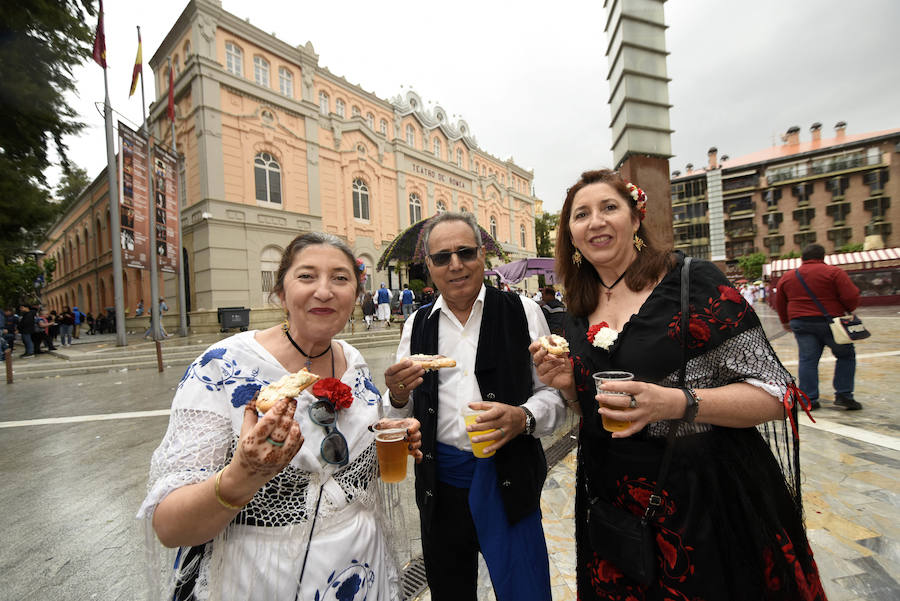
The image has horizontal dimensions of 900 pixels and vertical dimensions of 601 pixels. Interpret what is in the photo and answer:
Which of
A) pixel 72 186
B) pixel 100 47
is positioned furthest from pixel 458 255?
pixel 72 186

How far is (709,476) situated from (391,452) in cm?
126

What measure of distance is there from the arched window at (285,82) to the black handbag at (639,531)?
22619 millimetres

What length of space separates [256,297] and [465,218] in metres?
17.7

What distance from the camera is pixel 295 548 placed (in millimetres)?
1369

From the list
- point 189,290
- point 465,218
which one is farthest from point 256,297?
point 465,218

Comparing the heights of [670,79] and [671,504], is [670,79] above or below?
→ above

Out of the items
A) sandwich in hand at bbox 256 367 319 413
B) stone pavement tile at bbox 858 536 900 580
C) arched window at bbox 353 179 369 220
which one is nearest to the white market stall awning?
arched window at bbox 353 179 369 220

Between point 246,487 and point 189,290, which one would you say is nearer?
point 246,487

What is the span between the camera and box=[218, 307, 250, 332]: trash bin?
15.6 metres

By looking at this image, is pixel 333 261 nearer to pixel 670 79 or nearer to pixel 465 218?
pixel 465 218

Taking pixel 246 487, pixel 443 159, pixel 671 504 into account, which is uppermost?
pixel 443 159

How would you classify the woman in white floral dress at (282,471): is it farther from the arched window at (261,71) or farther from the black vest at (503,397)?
the arched window at (261,71)

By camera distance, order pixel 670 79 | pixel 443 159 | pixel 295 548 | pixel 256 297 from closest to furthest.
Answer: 1. pixel 295 548
2. pixel 670 79
3. pixel 256 297
4. pixel 443 159

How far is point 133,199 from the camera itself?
43.3 ft
